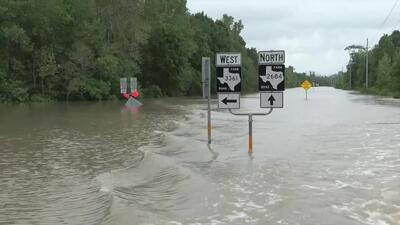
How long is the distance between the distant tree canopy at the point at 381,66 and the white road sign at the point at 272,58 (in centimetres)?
5982

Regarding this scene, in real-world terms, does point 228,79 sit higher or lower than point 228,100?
higher

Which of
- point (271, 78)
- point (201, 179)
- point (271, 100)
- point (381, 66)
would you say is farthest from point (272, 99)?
point (381, 66)

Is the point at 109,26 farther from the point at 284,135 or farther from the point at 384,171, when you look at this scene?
the point at 384,171

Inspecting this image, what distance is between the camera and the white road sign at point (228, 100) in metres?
14.0

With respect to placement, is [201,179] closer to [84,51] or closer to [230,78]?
[230,78]

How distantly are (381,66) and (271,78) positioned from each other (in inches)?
3548

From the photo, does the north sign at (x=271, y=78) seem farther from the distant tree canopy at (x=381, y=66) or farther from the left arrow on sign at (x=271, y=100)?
the distant tree canopy at (x=381, y=66)

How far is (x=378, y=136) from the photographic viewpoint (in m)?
18.5

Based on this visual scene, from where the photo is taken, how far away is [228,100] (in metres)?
14.1

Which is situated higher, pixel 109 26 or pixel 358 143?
pixel 109 26

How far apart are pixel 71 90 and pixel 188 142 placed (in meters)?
45.2

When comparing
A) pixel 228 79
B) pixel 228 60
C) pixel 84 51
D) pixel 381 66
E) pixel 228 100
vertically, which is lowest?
pixel 228 100

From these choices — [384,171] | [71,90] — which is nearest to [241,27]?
[71,90]

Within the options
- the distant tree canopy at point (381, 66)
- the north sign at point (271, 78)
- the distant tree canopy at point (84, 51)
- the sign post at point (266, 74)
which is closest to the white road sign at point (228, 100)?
the sign post at point (266, 74)
